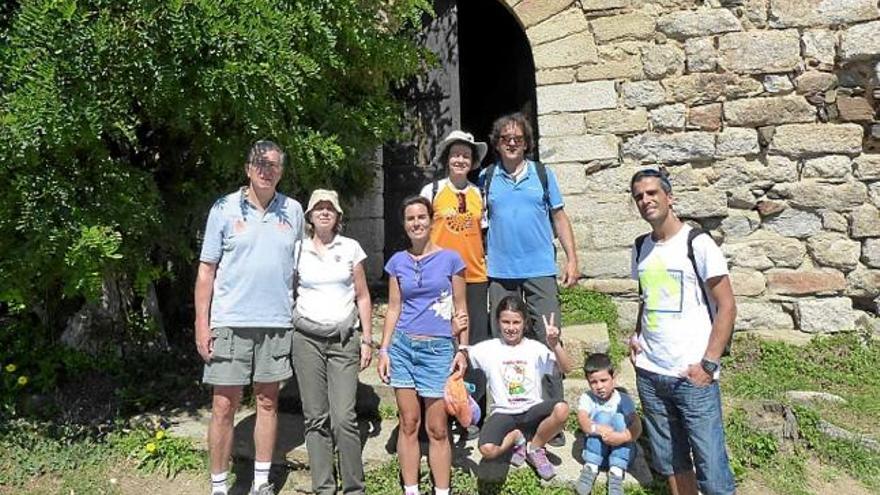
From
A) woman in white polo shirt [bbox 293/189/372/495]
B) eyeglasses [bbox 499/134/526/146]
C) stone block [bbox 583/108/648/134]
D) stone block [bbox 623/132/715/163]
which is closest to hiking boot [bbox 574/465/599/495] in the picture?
woman in white polo shirt [bbox 293/189/372/495]

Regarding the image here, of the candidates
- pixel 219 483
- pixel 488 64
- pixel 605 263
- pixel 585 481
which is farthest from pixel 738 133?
pixel 219 483

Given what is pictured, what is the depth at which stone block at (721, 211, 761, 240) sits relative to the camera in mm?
5094

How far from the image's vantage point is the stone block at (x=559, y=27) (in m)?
5.33

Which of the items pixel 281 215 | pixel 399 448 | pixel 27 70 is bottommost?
pixel 399 448

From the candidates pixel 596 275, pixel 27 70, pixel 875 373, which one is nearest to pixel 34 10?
pixel 27 70

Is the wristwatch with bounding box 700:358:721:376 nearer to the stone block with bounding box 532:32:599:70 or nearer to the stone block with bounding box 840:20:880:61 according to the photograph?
the stone block with bounding box 532:32:599:70

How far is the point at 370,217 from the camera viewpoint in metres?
6.04

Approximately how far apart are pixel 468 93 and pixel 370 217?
3.29 metres

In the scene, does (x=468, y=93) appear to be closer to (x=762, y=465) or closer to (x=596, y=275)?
(x=596, y=275)

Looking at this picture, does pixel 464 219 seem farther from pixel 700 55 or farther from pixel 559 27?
pixel 700 55

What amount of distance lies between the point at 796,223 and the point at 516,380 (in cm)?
299

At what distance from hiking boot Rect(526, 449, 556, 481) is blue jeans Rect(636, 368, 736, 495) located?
1.92 feet

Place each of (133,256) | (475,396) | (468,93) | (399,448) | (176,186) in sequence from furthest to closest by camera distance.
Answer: (468,93) → (176,186) → (133,256) → (475,396) → (399,448)

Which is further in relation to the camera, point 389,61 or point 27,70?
point 389,61
